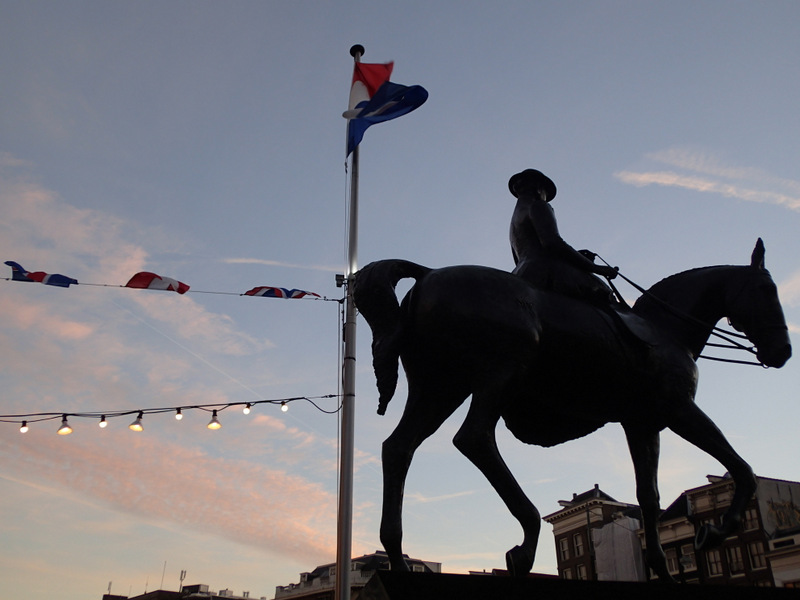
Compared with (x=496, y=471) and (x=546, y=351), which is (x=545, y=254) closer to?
(x=546, y=351)

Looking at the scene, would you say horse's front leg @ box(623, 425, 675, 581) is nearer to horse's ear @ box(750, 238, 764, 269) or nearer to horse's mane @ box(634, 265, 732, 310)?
horse's mane @ box(634, 265, 732, 310)

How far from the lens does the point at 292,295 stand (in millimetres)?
14438

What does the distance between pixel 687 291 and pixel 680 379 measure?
867 mm

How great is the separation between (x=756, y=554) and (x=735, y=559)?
1451 mm

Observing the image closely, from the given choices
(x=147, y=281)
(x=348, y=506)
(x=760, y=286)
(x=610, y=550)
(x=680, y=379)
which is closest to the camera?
(x=680, y=379)

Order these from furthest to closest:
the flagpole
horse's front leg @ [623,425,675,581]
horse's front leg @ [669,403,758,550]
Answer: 1. the flagpole
2. horse's front leg @ [623,425,675,581]
3. horse's front leg @ [669,403,758,550]

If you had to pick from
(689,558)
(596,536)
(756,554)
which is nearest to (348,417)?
(756,554)

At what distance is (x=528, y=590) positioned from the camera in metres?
3.56

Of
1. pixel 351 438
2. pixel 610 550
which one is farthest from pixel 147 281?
pixel 610 550

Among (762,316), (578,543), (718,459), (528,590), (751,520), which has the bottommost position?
(528,590)

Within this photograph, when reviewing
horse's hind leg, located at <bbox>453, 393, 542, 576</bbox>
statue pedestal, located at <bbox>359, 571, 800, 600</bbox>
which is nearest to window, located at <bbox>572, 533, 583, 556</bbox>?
statue pedestal, located at <bbox>359, 571, 800, 600</bbox>

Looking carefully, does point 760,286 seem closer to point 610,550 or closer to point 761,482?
point 761,482

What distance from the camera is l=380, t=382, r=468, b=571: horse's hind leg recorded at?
4.05 metres

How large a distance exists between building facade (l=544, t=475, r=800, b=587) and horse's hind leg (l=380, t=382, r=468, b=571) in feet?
85.2
